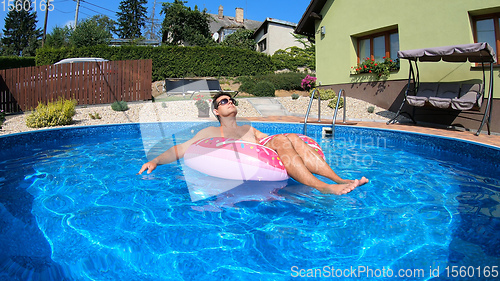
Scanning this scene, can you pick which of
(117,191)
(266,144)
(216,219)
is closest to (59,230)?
(117,191)

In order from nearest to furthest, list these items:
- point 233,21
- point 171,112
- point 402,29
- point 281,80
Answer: point 402,29
point 171,112
point 281,80
point 233,21

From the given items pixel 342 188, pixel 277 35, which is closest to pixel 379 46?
pixel 342 188

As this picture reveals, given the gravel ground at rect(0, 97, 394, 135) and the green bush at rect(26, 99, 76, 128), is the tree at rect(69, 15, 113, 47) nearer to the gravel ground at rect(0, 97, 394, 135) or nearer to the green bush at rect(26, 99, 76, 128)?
the gravel ground at rect(0, 97, 394, 135)

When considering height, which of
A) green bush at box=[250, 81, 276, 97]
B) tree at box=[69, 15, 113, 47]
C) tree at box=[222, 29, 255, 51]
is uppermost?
tree at box=[222, 29, 255, 51]

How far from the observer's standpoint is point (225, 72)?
21391 millimetres

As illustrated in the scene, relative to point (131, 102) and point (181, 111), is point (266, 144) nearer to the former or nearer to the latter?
point (181, 111)

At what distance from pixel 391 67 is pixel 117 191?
9576mm

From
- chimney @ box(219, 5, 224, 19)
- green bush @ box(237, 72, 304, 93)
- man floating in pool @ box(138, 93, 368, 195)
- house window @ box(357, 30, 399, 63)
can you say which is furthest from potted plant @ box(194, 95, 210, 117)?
chimney @ box(219, 5, 224, 19)

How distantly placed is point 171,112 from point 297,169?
852 centimetres

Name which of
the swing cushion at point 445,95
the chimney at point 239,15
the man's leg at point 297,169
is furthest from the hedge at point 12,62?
the swing cushion at point 445,95

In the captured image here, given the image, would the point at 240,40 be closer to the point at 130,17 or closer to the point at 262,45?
the point at 262,45

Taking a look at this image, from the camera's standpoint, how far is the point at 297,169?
2.98 meters

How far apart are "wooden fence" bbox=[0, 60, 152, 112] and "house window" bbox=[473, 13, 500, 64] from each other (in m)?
11.0

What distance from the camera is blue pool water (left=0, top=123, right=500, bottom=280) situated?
189cm
